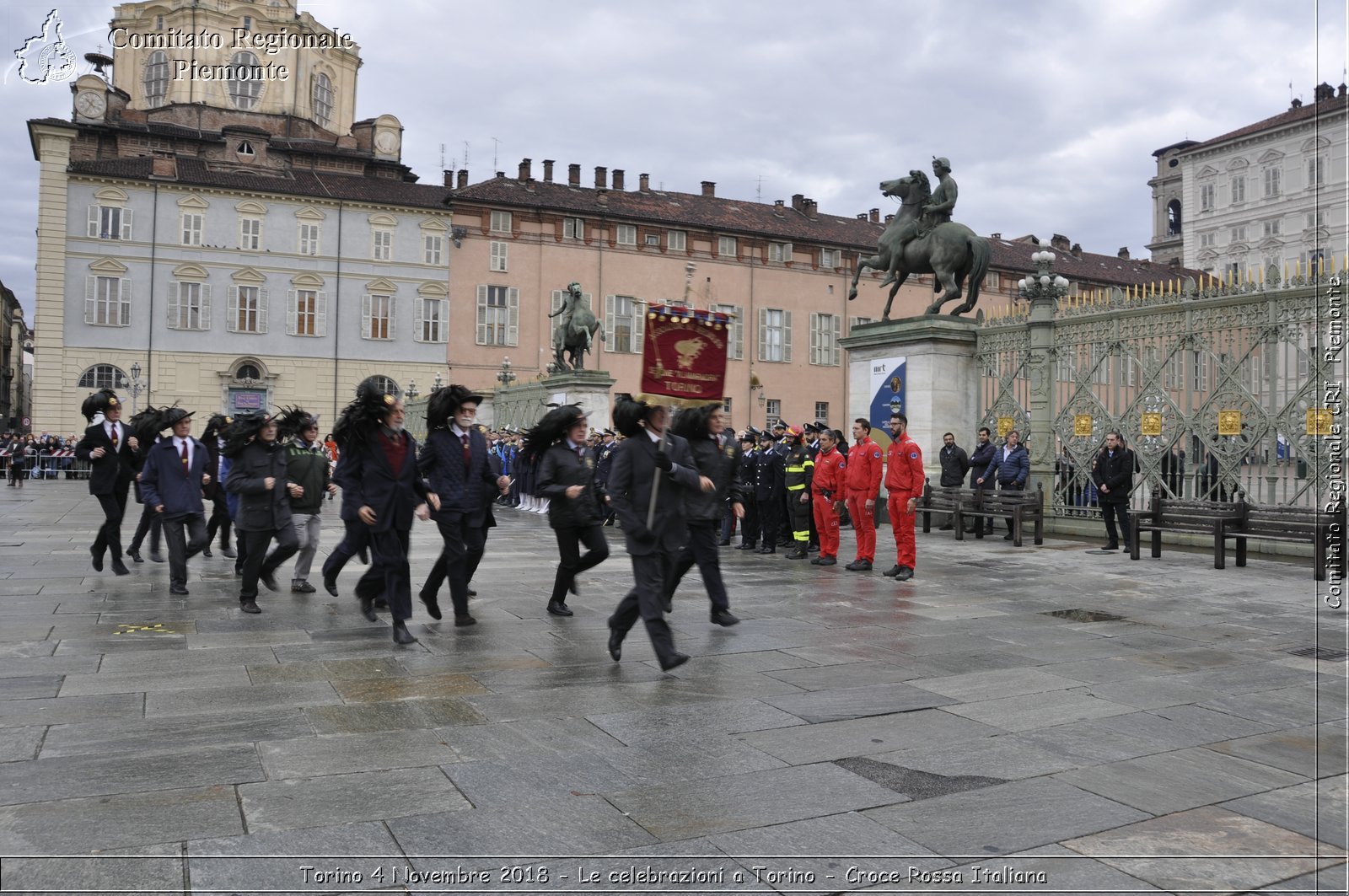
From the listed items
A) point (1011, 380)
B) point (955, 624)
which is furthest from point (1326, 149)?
point (955, 624)

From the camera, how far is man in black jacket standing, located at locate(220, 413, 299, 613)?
8789 mm

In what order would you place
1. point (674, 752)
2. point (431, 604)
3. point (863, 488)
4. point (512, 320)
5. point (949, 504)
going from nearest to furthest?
point (674, 752) < point (431, 604) < point (863, 488) < point (949, 504) < point (512, 320)

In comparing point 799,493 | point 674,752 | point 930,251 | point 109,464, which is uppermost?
point 930,251

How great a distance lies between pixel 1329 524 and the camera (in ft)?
35.3

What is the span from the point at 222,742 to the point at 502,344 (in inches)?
1709

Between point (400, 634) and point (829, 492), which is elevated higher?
point (829, 492)

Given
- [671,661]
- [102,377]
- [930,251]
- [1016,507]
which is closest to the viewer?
[671,661]

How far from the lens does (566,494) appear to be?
8.29 metres

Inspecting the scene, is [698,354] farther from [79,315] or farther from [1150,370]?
[79,315]

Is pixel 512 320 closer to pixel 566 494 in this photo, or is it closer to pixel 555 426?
pixel 555 426

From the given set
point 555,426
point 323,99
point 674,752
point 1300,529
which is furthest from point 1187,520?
point 323,99

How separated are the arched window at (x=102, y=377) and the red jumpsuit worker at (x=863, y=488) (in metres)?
38.9

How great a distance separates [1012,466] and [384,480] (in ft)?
35.7

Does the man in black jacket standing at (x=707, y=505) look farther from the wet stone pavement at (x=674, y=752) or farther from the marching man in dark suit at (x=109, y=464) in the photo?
the marching man in dark suit at (x=109, y=464)
